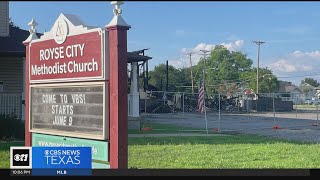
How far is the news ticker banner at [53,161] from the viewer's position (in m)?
5.87

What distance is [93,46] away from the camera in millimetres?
5879

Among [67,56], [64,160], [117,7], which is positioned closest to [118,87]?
[117,7]

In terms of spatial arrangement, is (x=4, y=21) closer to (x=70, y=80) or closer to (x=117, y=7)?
(x=70, y=80)

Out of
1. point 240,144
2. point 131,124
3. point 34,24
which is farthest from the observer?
point 131,124

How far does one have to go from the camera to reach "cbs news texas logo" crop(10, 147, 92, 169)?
5895mm

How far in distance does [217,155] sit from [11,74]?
11123mm

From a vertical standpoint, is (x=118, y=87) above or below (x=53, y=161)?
above

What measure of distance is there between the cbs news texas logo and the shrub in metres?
7.25

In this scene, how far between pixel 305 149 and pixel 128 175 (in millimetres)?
6294

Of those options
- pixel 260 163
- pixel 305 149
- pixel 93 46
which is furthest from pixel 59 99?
pixel 305 149

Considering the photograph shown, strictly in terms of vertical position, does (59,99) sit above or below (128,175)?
above

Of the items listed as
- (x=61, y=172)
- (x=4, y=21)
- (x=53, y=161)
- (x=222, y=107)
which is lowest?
(x=61, y=172)

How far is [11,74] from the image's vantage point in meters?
18.2
